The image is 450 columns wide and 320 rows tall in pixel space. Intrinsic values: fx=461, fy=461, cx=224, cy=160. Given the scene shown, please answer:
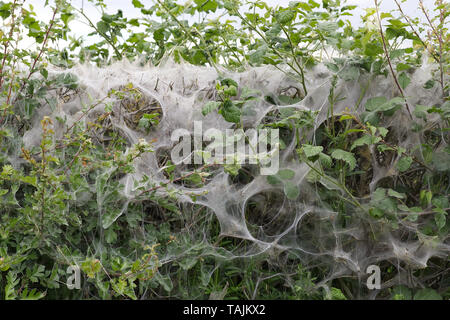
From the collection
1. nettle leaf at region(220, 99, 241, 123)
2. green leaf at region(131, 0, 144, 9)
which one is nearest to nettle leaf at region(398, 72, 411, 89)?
nettle leaf at region(220, 99, 241, 123)

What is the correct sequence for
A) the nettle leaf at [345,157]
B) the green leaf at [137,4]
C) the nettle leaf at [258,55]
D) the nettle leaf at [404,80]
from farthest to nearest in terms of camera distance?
1. the green leaf at [137,4]
2. the nettle leaf at [404,80]
3. the nettle leaf at [258,55]
4. the nettle leaf at [345,157]

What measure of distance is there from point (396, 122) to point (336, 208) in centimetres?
67

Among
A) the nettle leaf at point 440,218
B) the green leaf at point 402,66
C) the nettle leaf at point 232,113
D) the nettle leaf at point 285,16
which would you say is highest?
the nettle leaf at point 285,16

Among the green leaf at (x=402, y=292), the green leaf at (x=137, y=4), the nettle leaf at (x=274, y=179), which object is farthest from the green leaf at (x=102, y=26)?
the green leaf at (x=402, y=292)

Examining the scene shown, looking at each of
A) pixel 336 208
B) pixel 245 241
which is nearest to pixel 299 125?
pixel 336 208

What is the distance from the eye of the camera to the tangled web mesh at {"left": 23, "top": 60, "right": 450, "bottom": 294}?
9.29ft

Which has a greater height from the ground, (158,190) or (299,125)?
(299,125)

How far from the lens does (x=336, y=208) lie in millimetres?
2883

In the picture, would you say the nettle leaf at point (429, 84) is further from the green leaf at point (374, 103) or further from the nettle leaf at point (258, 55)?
the nettle leaf at point (258, 55)

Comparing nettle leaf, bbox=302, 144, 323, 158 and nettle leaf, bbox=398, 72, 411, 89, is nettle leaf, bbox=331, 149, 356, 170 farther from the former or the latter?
nettle leaf, bbox=398, 72, 411, 89

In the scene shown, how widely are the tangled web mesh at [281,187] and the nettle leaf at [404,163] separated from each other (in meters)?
0.15

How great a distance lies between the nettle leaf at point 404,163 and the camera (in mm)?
2672

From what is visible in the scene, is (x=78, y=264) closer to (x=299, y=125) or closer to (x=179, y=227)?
(x=179, y=227)

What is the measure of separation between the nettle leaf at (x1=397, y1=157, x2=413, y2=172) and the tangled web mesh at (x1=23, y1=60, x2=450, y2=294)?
0.49ft
